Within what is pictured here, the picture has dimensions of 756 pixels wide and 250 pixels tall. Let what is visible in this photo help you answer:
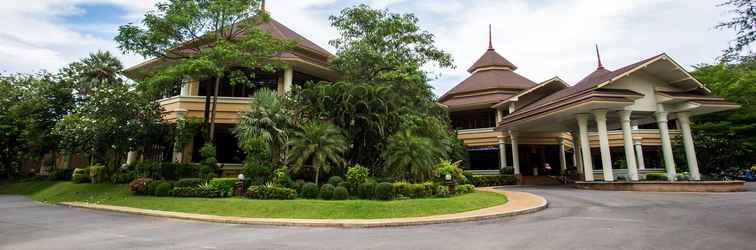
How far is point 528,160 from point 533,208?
1756cm

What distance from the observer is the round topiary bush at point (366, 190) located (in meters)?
12.8

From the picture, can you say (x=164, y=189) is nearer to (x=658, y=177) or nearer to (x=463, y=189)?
(x=463, y=189)

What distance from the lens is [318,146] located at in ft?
46.0

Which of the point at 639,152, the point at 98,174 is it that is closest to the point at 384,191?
the point at 98,174

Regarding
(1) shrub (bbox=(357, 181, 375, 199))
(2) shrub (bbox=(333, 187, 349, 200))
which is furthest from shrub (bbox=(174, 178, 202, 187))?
(1) shrub (bbox=(357, 181, 375, 199))

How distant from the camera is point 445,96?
3045 centimetres

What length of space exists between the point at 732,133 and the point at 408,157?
23.0 meters

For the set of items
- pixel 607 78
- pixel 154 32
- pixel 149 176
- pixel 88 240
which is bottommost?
pixel 88 240

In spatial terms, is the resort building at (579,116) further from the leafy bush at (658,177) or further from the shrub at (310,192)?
the shrub at (310,192)

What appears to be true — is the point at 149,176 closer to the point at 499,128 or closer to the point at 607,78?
the point at 499,128

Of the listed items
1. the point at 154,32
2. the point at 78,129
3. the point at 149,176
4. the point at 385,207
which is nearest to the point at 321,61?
the point at 154,32

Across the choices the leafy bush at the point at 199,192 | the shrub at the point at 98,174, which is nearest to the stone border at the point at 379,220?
the leafy bush at the point at 199,192

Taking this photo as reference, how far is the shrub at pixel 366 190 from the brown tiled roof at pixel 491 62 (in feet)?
70.9

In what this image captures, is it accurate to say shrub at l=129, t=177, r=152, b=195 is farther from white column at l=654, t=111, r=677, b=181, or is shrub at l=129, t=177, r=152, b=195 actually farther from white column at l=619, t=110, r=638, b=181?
white column at l=654, t=111, r=677, b=181
